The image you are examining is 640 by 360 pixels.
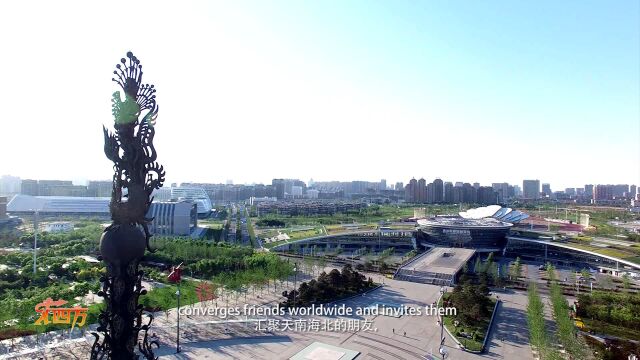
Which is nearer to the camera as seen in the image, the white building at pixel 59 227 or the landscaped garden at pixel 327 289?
the landscaped garden at pixel 327 289

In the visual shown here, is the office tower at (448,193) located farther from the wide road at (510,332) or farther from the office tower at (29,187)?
the office tower at (29,187)

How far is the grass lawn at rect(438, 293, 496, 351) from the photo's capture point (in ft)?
92.8

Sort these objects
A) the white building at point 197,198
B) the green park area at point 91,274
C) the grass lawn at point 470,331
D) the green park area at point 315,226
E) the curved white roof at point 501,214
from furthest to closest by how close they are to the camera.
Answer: the white building at point 197,198 → the curved white roof at point 501,214 → the green park area at point 315,226 → the green park area at point 91,274 → the grass lawn at point 470,331

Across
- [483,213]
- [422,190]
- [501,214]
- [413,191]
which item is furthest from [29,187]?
[501,214]

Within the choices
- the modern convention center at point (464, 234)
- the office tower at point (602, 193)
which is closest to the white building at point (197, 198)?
the modern convention center at point (464, 234)

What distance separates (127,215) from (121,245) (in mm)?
1094

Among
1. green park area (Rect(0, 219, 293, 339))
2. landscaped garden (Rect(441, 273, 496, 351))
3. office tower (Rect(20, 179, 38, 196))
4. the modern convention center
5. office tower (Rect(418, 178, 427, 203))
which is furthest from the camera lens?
office tower (Rect(418, 178, 427, 203))

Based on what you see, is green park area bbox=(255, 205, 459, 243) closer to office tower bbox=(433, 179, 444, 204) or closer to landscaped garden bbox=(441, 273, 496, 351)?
landscaped garden bbox=(441, 273, 496, 351)

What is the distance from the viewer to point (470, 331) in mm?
30859

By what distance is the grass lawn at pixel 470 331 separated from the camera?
28281 mm

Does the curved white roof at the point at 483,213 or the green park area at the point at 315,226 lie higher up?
the curved white roof at the point at 483,213

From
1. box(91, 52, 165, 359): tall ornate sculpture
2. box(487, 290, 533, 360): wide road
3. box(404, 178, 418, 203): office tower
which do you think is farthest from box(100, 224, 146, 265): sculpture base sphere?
box(404, 178, 418, 203): office tower

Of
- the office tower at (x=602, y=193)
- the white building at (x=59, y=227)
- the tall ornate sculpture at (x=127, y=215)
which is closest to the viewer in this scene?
the tall ornate sculpture at (x=127, y=215)

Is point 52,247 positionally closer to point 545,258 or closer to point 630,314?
point 630,314
